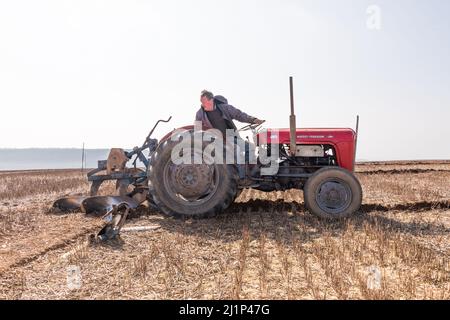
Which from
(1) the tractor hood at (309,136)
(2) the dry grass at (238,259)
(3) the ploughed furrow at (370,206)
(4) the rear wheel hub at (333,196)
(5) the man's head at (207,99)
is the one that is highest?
(5) the man's head at (207,99)

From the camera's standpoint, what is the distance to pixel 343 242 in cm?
424

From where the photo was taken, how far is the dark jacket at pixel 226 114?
19.6 ft

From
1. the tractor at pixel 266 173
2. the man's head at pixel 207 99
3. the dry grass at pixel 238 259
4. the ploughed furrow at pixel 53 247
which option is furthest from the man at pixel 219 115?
the ploughed furrow at pixel 53 247

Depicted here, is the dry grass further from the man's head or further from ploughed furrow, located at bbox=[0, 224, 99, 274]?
the man's head

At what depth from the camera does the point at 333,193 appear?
5734mm

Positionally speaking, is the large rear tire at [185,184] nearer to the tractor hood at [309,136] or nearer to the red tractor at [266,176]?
the red tractor at [266,176]

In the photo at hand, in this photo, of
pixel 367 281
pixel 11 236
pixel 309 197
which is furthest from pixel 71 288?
pixel 309 197

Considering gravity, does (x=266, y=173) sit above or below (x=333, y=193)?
above

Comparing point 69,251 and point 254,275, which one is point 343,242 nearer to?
point 254,275

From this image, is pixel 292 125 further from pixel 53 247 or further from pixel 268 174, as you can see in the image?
pixel 53 247

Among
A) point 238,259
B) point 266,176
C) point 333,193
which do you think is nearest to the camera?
point 238,259

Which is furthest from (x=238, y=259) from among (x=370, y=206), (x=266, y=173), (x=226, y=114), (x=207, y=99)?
(x=370, y=206)

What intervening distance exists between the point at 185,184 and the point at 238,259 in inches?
87.7

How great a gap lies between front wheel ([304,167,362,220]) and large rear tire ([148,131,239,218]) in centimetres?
113
